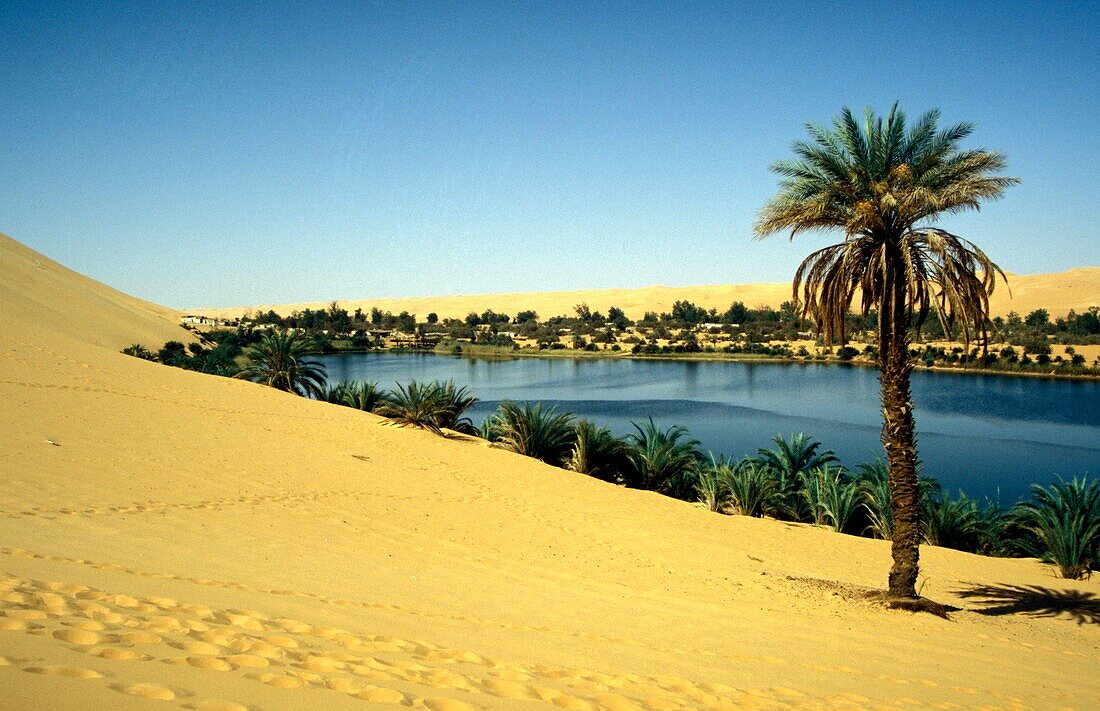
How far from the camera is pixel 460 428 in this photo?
18.1 m

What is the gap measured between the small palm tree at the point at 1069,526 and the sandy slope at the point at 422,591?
1.72ft

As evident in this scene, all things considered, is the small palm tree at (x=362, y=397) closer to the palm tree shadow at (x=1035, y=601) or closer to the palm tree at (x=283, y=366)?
the palm tree at (x=283, y=366)

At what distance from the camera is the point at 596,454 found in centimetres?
1612

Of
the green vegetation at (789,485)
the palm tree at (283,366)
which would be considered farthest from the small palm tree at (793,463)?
the palm tree at (283,366)

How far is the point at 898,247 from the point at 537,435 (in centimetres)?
914

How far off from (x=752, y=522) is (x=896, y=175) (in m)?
6.67

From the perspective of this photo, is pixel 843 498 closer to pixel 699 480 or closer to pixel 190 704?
pixel 699 480

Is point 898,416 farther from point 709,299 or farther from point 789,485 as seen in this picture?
point 709,299

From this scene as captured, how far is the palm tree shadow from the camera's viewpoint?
9.33 m

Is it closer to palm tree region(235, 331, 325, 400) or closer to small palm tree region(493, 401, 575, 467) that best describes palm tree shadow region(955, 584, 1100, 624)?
small palm tree region(493, 401, 575, 467)

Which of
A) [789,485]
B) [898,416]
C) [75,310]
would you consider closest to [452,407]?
[789,485]

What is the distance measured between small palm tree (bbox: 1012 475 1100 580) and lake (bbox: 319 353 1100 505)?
5.53 m

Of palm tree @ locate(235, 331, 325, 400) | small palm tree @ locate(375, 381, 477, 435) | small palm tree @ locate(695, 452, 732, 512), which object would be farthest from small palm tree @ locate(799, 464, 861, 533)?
palm tree @ locate(235, 331, 325, 400)

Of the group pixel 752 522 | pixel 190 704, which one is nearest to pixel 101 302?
pixel 752 522
